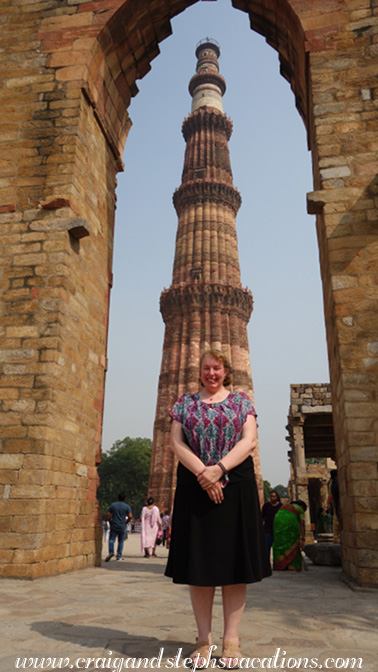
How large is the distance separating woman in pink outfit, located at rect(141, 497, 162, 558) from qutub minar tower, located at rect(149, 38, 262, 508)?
1042cm

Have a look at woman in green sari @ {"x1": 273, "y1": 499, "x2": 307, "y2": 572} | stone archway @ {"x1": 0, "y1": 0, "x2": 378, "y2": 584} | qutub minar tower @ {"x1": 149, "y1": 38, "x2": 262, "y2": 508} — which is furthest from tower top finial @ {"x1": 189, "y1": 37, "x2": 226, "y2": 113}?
woman in green sari @ {"x1": 273, "y1": 499, "x2": 307, "y2": 572}

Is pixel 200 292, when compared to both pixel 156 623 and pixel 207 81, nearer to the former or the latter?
pixel 207 81

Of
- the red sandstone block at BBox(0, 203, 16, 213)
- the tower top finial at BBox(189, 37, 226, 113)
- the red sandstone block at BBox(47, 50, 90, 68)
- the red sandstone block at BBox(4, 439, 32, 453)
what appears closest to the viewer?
the red sandstone block at BBox(4, 439, 32, 453)

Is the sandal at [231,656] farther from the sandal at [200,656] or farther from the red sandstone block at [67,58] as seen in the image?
the red sandstone block at [67,58]

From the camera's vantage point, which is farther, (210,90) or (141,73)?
(210,90)

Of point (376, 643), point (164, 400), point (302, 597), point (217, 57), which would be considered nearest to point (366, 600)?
point (302, 597)

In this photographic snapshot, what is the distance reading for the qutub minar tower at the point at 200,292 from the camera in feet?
72.4

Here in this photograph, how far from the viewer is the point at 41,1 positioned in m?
7.12

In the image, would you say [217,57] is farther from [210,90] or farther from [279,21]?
[279,21]

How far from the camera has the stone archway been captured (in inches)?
190

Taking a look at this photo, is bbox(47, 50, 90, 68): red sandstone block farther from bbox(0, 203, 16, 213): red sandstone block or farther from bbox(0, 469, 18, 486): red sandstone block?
bbox(0, 469, 18, 486): red sandstone block

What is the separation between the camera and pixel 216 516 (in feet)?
7.06

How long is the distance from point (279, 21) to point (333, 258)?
4.62 m

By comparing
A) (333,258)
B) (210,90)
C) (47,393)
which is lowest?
(47,393)
